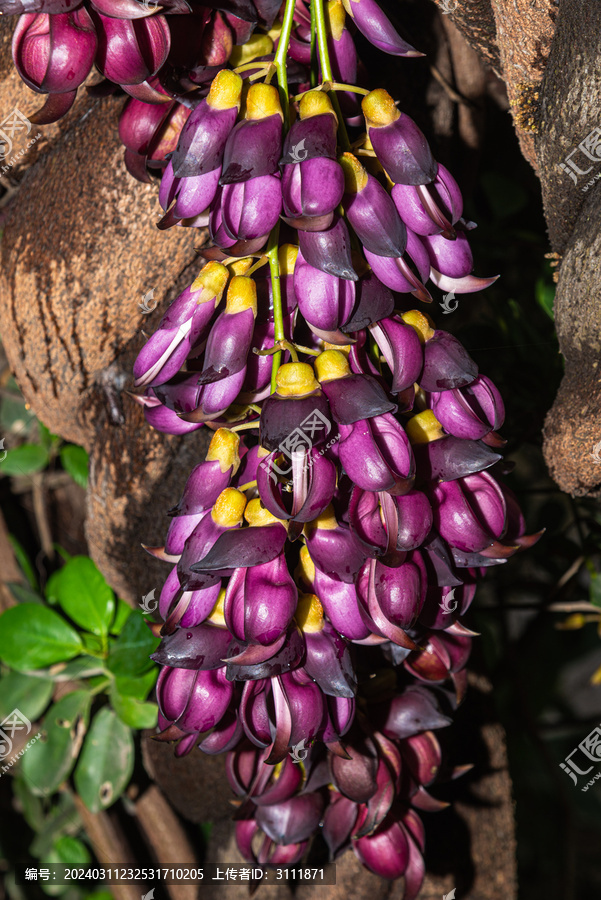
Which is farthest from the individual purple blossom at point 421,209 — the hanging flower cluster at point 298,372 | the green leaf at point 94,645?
the green leaf at point 94,645

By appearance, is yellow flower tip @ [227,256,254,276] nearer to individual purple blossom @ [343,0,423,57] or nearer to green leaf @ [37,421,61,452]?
individual purple blossom @ [343,0,423,57]

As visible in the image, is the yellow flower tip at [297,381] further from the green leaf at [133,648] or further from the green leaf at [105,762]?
the green leaf at [105,762]

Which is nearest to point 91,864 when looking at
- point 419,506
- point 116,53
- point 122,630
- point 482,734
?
point 122,630

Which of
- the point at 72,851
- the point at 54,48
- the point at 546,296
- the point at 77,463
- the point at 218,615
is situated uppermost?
the point at 54,48

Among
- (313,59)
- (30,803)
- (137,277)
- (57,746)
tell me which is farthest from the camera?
(30,803)

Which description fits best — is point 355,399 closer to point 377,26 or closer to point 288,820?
point 377,26

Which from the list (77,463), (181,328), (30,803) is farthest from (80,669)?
(181,328)
